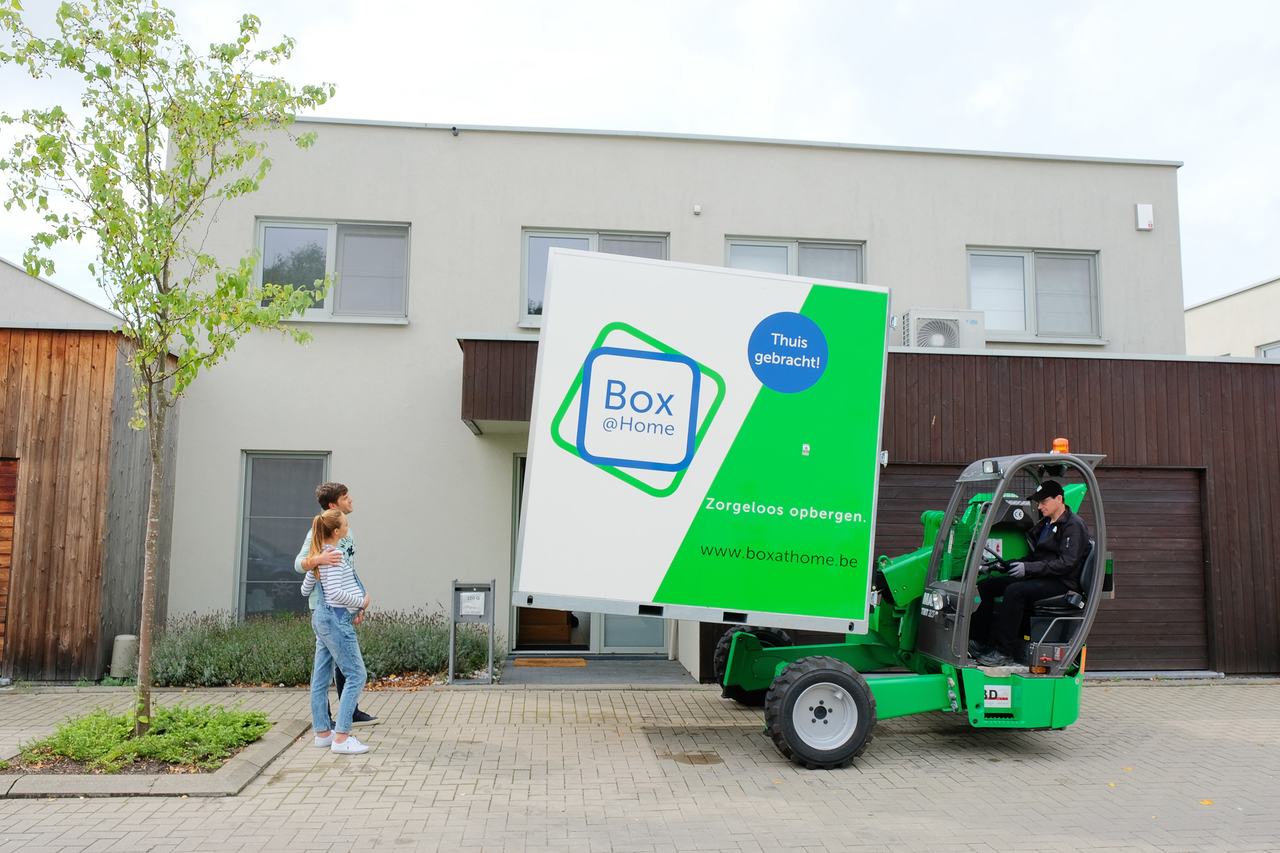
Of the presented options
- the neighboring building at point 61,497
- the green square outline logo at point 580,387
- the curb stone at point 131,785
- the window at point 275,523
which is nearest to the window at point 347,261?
the window at point 275,523

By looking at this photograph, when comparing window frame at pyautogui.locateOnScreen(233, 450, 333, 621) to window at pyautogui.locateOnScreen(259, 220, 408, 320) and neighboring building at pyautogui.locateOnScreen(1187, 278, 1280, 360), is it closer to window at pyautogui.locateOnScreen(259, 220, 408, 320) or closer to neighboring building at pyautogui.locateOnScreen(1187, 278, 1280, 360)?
window at pyautogui.locateOnScreen(259, 220, 408, 320)

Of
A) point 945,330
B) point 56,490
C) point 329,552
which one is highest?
point 945,330

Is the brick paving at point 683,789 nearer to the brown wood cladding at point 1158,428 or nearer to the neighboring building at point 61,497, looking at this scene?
the neighboring building at point 61,497

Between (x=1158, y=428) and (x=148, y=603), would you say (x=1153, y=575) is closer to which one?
(x=1158, y=428)

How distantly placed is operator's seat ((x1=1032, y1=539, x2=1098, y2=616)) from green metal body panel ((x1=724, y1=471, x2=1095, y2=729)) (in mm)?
302

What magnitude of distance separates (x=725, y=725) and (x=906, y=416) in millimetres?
3857

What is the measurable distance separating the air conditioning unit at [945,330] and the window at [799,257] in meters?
1.20

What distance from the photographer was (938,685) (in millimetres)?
7027

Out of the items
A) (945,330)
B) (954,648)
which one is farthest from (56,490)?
(945,330)

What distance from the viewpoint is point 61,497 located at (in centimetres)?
930

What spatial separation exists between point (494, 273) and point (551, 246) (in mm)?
740

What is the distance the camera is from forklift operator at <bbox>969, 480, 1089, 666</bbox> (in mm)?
7008

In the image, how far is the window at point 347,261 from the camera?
11336mm

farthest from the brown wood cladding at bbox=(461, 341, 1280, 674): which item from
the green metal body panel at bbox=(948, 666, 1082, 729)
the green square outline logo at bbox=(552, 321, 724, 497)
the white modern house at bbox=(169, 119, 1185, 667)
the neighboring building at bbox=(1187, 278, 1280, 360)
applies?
the neighboring building at bbox=(1187, 278, 1280, 360)
